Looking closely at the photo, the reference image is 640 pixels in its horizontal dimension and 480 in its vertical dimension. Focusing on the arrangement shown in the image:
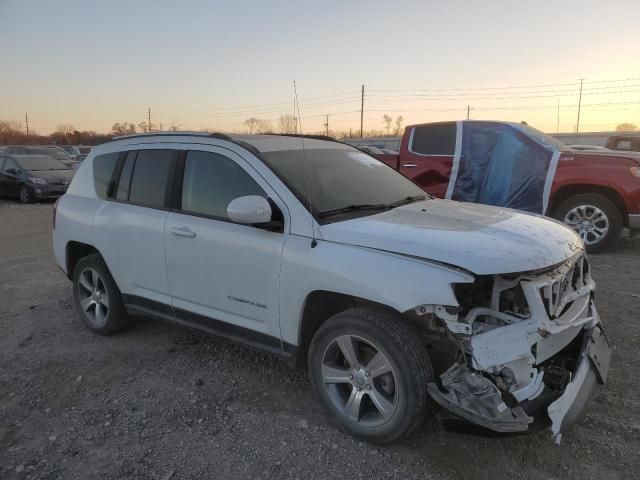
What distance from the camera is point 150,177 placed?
4121mm

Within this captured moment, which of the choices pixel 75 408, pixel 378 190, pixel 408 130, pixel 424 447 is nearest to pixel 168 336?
pixel 75 408

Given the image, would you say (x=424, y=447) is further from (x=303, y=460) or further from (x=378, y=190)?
(x=378, y=190)

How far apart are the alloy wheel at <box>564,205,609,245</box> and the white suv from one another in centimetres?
427

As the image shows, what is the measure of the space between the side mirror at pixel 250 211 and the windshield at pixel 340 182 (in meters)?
0.26

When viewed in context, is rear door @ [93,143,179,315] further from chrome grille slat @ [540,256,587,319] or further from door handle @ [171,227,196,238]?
chrome grille slat @ [540,256,587,319]

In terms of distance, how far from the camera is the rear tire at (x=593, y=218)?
7113mm

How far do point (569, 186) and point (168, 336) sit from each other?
19.6 ft

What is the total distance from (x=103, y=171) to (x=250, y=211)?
7.44 ft

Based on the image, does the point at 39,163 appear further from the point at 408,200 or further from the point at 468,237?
the point at 468,237

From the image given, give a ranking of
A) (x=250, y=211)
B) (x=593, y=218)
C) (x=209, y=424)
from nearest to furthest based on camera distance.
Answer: (x=250, y=211) → (x=209, y=424) → (x=593, y=218)

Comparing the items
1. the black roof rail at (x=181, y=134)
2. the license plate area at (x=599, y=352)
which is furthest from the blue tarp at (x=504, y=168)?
the black roof rail at (x=181, y=134)

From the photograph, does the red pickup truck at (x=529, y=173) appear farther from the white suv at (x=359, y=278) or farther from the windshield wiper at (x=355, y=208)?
the windshield wiper at (x=355, y=208)

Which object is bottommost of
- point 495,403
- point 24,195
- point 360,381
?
point 24,195

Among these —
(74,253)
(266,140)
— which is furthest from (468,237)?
(74,253)
